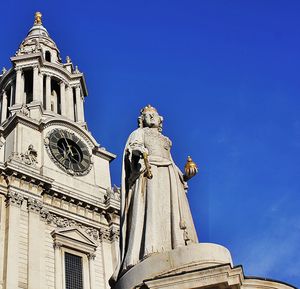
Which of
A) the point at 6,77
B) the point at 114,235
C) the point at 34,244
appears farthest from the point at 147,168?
the point at 6,77

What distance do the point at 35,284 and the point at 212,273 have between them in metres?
21.0

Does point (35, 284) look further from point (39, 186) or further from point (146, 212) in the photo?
point (146, 212)

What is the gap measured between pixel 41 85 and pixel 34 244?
1427 cm

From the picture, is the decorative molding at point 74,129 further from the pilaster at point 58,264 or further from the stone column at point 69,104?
the pilaster at point 58,264

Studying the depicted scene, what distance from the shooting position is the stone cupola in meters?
39.3

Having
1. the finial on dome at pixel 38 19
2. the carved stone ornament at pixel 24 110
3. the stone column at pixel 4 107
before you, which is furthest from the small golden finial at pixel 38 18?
the carved stone ornament at pixel 24 110

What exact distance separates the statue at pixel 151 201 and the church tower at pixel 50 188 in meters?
17.7

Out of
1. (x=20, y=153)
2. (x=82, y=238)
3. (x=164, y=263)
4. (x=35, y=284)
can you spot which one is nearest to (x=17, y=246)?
(x=35, y=284)

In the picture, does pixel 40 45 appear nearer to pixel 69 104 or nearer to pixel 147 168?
pixel 69 104

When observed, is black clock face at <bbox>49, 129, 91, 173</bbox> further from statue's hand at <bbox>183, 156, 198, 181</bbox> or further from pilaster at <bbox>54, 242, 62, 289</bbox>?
statue's hand at <bbox>183, 156, 198, 181</bbox>

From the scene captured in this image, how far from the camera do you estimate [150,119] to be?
39.5 feet

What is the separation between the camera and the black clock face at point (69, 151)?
35.2 m

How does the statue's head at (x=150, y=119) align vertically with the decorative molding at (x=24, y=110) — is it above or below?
below

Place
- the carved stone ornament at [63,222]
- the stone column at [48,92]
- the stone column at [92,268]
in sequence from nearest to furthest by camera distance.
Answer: the stone column at [92,268] → the carved stone ornament at [63,222] → the stone column at [48,92]
